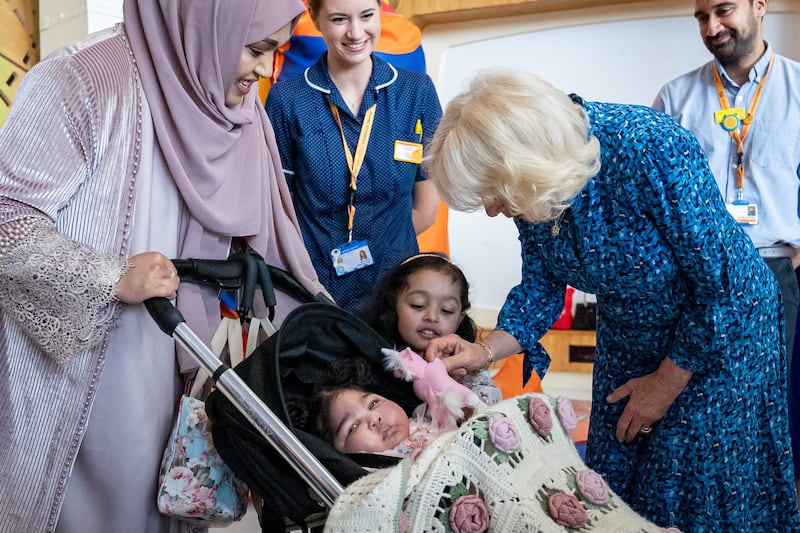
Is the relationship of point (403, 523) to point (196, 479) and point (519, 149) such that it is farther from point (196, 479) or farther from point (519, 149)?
point (519, 149)

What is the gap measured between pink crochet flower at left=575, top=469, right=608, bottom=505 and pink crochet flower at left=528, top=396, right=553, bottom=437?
0.33ft

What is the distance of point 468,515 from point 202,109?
108 cm

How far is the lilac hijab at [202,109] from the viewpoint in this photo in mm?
1764

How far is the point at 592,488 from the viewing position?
1.47 meters

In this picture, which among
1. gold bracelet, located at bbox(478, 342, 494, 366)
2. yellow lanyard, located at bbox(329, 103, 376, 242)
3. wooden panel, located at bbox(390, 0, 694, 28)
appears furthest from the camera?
wooden panel, located at bbox(390, 0, 694, 28)

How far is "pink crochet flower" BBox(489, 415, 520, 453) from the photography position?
144 cm

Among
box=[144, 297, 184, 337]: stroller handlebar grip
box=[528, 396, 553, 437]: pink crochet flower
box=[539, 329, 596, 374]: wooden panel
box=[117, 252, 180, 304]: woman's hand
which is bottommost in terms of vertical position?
box=[539, 329, 596, 374]: wooden panel

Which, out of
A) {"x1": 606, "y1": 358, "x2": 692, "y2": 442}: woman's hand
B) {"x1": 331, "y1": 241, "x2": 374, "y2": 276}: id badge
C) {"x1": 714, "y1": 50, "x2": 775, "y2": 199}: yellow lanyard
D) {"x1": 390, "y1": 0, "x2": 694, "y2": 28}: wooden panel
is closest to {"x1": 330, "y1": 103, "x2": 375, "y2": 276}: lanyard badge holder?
{"x1": 331, "y1": 241, "x2": 374, "y2": 276}: id badge

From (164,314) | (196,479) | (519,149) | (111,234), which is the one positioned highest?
(519,149)

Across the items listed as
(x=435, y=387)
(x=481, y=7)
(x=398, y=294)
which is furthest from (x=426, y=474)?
(x=481, y=7)

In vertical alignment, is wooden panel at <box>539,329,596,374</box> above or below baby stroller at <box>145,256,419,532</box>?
below

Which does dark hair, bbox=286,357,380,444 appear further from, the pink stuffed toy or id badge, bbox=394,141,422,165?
id badge, bbox=394,141,422,165

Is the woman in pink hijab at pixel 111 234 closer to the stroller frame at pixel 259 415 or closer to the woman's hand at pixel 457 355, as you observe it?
the stroller frame at pixel 259 415

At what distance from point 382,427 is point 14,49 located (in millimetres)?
2692
